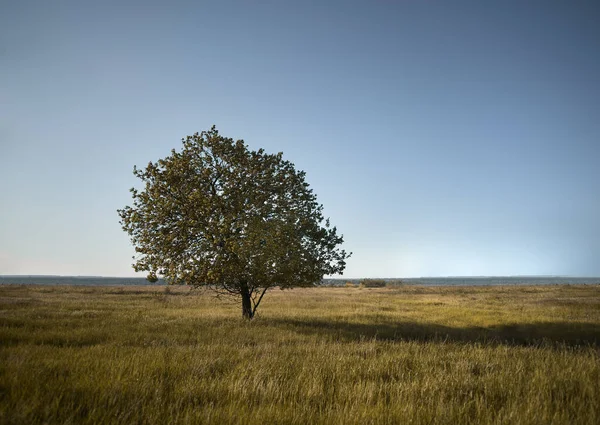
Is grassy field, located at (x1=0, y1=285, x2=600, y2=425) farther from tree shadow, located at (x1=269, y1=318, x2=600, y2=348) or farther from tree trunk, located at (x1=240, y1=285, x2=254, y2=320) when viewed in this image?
tree trunk, located at (x1=240, y1=285, x2=254, y2=320)

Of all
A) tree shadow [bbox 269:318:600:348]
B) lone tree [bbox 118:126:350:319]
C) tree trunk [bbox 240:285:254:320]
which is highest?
lone tree [bbox 118:126:350:319]

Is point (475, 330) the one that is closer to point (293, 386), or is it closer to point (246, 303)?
point (246, 303)

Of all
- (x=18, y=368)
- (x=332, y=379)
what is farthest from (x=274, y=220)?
(x=18, y=368)

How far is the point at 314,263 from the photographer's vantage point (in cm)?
1877

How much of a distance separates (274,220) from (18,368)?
1220 centimetres

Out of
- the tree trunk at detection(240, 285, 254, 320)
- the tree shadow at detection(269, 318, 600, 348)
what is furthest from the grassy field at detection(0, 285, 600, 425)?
the tree trunk at detection(240, 285, 254, 320)

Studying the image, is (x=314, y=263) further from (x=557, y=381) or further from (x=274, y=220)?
(x=557, y=381)

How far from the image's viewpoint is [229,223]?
17.0 metres

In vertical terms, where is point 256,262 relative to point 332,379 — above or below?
above

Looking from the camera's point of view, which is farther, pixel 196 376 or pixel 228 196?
pixel 228 196

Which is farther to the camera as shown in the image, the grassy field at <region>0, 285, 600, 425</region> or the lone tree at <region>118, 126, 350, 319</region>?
the lone tree at <region>118, 126, 350, 319</region>

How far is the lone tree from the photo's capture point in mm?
16984

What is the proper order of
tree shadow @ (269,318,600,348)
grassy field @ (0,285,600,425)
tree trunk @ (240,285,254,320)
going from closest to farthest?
1. grassy field @ (0,285,600,425)
2. tree shadow @ (269,318,600,348)
3. tree trunk @ (240,285,254,320)

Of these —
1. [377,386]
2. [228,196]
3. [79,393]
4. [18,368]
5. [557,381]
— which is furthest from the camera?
[228,196]
